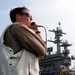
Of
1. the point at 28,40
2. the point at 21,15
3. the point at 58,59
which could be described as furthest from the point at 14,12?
the point at 58,59

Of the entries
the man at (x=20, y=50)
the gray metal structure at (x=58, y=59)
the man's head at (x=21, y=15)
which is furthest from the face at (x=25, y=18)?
the gray metal structure at (x=58, y=59)

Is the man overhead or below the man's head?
below

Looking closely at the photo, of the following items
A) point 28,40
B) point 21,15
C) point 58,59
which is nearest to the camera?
point 28,40

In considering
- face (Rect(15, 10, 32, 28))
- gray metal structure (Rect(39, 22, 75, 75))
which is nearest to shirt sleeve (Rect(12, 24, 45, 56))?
face (Rect(15, 10, 32, 28))

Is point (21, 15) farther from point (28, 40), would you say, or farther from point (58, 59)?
point (58, 59)

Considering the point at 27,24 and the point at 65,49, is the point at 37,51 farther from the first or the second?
the point at 65,49

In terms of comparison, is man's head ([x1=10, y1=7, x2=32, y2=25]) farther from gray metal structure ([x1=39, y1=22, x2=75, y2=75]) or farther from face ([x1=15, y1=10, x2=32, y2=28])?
gray metal structure ([x1=39, y1=22, x2=75, y2=75])

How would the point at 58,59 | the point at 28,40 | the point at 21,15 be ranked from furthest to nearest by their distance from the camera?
the point at 58,59, the point at 21,15, the point at 28,40

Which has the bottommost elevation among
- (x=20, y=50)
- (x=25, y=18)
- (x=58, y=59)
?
(x=58, y=59)

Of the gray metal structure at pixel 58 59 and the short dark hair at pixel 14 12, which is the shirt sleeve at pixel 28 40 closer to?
the short dark hair at pixel 14 12

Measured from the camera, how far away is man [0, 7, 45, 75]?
1.92 m

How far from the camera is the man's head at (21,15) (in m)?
2.17

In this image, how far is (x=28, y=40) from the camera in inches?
77.5

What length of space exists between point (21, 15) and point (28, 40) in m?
0.33
